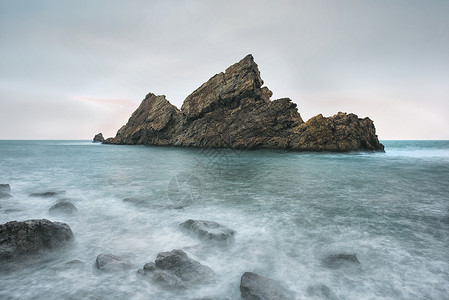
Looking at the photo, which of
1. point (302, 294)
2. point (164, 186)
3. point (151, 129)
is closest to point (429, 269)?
point (302, 294)

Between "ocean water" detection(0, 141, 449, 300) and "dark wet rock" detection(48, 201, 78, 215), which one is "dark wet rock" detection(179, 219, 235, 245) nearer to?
"ocean water" detection(0, 141, 449, 300)

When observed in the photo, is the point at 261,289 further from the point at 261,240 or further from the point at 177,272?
the point at 261,240

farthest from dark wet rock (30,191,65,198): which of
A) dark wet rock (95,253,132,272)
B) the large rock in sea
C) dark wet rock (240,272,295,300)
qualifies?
the large rock in sea

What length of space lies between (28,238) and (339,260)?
5.75 meters

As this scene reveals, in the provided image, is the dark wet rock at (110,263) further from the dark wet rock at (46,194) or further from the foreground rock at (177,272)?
the dark wet rock at (46,194)

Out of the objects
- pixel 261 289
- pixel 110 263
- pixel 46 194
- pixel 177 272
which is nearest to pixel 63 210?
pixel 46 194

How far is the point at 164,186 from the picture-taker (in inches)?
427

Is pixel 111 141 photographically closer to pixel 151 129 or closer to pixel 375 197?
pixel 151 129

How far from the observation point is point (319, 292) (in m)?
3.24

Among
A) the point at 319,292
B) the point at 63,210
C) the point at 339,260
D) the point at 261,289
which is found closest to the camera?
the point at 261,289

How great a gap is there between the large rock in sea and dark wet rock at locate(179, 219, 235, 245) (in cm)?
3507

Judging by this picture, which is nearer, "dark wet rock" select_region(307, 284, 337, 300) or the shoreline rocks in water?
"dark wet rock" select_region(307, 284, 337, 300)

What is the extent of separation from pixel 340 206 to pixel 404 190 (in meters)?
4.99

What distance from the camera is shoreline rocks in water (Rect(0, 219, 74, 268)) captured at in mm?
3791
